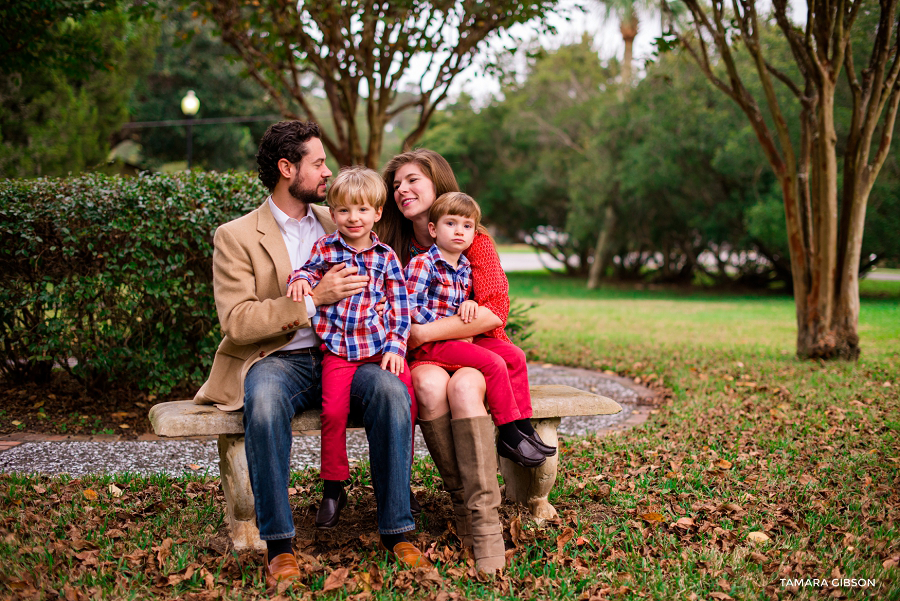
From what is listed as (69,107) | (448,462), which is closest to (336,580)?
(448,462)

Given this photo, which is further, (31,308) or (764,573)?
(31,308)

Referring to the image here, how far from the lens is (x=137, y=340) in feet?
18.0

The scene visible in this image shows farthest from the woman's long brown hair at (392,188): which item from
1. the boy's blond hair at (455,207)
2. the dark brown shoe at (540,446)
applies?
the dark brown shoe at (540,446)

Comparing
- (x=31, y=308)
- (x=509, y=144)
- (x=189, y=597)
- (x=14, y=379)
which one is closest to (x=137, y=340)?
(x=31, y=308)

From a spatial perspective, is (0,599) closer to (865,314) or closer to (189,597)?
(189,597)

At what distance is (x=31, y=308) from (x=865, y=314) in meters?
14.5

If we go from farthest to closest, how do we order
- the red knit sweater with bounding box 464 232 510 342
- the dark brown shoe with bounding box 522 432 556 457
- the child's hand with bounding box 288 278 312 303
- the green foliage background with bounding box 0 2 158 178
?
1. the green foliage background with bounding box 0 2 158 178
2. the red knit sweater with bounding box 464 232 510 342
3. the dark brown shoe with bounding box 522 432 556 457
4. the child's hand with bounding box 288 278 312 303

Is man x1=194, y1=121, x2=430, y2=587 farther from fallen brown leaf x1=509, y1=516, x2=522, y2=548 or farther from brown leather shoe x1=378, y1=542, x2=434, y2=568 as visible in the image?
fallen brown leaf x1=509, y1=516, x2=522, y2=548

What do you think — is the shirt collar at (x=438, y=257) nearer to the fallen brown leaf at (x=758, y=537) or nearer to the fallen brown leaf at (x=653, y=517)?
the fallen brown leaf at (x=653, y=517)

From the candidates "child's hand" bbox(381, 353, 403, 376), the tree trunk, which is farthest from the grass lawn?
the tree trunk

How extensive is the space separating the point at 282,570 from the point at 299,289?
3.90 feet

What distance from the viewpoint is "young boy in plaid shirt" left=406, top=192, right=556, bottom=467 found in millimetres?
3256

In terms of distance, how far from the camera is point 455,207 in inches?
134

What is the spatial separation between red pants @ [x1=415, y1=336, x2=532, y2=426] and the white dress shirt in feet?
1.78
